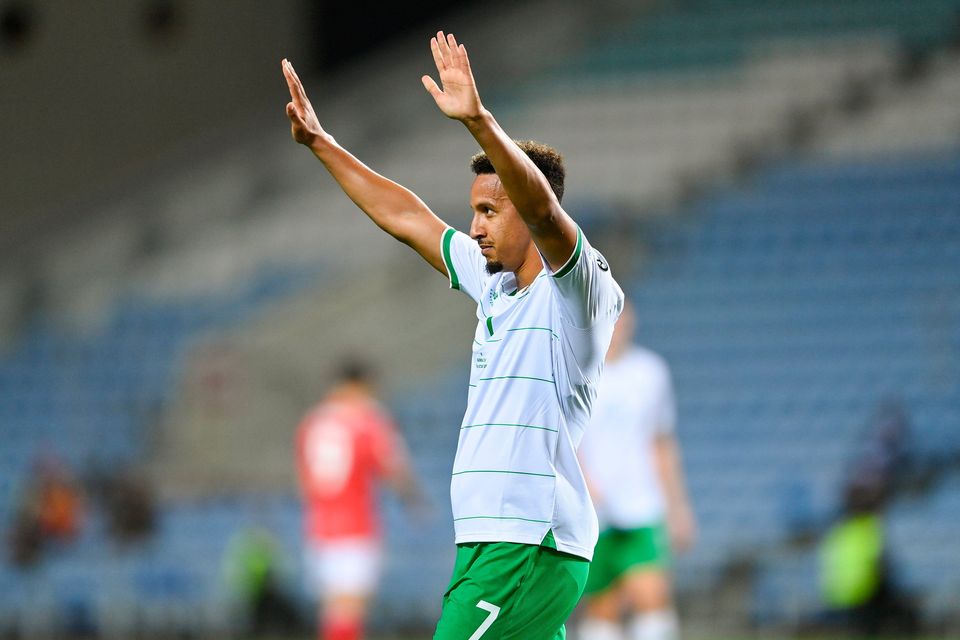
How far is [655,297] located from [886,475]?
418 centimetres

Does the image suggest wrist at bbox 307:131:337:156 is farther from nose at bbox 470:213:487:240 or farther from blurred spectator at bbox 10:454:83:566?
blurred spectator at bbox 10:454:83:566

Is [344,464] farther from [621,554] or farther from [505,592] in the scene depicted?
[505,592]

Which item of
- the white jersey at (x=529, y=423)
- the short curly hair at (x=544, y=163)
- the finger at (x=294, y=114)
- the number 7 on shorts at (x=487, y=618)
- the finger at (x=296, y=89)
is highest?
the finger at (x=296, y=89)

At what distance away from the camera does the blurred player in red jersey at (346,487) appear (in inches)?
418

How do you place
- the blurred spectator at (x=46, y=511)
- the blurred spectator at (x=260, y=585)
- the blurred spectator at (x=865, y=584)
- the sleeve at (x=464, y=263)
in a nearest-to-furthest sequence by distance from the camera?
the sleeve at (x=464, y=263) < the blurred spectator at (x=865, y=584) < the blurred spectator at (x=260, y=585) < the blurred spectator at (x=46, y=511)

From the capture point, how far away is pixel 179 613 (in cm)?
1249

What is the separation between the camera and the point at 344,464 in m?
10.7

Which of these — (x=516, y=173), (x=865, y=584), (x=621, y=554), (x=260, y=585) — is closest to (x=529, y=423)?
(x=516, y=173)

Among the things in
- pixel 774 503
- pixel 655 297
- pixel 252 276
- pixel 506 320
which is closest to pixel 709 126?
pixel 655 297

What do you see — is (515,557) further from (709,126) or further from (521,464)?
(709,126)

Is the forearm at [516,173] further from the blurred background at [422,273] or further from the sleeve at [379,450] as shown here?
the blurred background at [422,273]

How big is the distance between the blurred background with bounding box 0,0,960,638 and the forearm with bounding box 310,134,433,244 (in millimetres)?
7784

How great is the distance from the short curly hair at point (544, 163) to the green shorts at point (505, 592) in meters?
0.96

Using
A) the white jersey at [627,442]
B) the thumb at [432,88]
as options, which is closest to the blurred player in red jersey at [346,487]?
the white jersey at [627,442]
